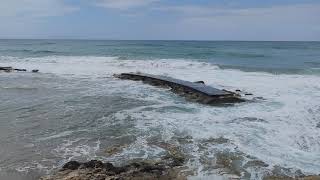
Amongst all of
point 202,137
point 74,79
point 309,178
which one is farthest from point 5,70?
point 309,178

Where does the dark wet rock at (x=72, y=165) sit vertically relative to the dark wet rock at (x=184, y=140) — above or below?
above

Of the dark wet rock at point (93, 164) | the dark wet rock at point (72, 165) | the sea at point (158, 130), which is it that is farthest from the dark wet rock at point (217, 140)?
the dark wet rock at point (72, 165)

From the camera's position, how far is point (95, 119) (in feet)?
48.2

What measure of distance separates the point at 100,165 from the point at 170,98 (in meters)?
10.3

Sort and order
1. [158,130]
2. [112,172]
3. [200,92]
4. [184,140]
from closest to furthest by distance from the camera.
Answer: [112,172] → [184,140] → [158,130] → [200,92]

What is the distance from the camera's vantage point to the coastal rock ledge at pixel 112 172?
865cm

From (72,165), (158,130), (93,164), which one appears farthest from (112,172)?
(158,130)

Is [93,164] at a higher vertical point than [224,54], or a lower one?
higher

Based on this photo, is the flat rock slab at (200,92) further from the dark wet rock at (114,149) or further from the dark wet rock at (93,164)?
the dark wet rock at (93,164)

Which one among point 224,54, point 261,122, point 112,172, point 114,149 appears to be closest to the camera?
point 112,172

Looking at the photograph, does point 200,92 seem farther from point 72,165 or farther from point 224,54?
point 224,54

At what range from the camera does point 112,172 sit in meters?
8.95

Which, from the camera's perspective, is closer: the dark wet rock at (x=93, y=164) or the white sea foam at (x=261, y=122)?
the dark wet rock at (x=93, y=164)

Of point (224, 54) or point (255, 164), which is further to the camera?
point (224, 54)
